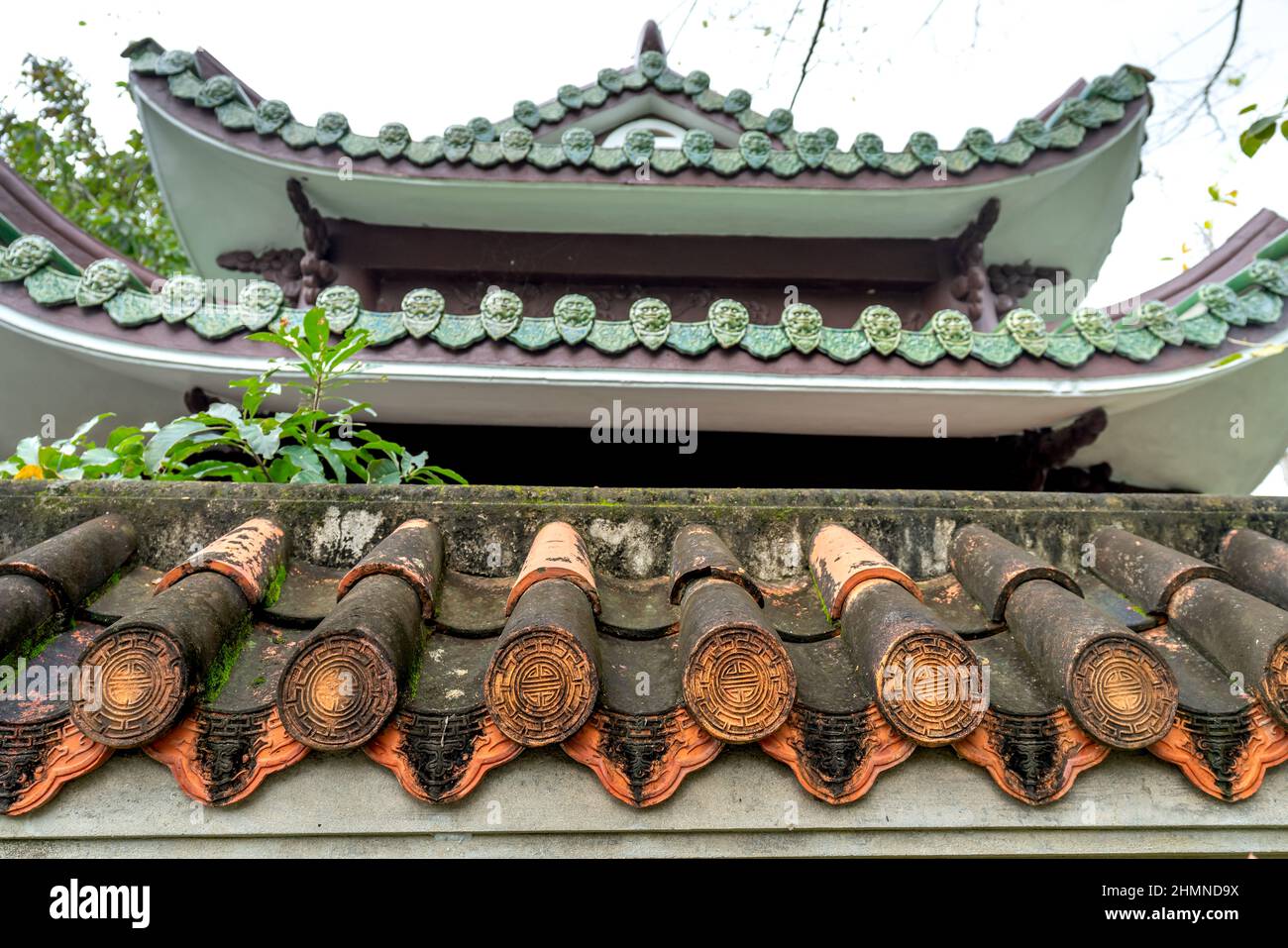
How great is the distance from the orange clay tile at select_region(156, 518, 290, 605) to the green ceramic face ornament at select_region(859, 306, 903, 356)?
247cm

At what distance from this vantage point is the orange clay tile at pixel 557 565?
1714 millimetres

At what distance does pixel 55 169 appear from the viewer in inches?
446

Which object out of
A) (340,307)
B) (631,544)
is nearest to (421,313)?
(340,307)

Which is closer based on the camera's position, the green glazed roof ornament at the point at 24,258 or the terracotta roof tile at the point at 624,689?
the terracotta roof tile at the point at 624,689

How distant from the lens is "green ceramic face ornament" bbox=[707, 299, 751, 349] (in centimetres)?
356

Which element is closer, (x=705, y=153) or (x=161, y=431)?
(x=161, y=431)

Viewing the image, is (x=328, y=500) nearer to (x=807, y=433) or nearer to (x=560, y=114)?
(x=807, y=433)

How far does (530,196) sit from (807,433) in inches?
81.2

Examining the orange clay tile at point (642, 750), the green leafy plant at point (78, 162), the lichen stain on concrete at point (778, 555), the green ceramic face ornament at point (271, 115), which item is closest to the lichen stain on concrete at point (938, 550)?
the lichen stain on concrete at point (778, 555)

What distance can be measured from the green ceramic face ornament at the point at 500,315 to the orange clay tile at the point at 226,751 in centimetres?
233

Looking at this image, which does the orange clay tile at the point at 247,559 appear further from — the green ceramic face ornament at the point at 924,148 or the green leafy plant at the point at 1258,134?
the green ceramic face ornament at the point at 924,148

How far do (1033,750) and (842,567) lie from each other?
0.54 m

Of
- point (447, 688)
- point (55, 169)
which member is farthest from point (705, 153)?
point (55, 169)

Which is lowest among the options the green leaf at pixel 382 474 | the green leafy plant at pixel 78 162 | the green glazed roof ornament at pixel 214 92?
the green leaf at pixel 382 474
